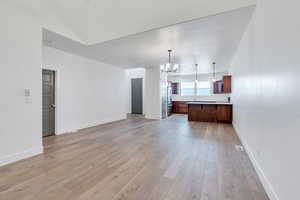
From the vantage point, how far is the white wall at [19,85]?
268cm

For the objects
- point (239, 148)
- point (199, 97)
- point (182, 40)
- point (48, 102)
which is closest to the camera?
point (239, 148)

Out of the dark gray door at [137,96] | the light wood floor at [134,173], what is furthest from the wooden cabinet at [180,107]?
the light wood floor at [134,173]

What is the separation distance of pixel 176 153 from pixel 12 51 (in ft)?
12.6

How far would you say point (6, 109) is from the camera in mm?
2715

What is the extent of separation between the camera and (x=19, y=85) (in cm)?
288

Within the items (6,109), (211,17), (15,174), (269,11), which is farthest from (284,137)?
(6,109)

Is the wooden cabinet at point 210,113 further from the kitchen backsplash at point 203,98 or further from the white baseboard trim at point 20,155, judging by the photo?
the white baseboard trim at point 20,155

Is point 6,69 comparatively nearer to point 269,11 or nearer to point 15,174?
point 15,174

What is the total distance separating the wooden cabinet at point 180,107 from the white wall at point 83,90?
4.39 m

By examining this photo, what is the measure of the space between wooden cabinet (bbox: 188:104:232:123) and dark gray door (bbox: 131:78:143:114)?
12.0ft

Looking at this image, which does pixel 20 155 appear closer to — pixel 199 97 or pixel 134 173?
pixel 134 173

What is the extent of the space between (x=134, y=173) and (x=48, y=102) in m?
3.82

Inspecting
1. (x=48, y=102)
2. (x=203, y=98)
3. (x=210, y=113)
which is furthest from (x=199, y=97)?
(x=48, y=102)

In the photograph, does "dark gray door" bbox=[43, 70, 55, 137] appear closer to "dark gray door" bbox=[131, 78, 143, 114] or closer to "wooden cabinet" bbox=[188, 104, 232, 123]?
"dark gray door" bbox=[131, 78, 143, 114]
